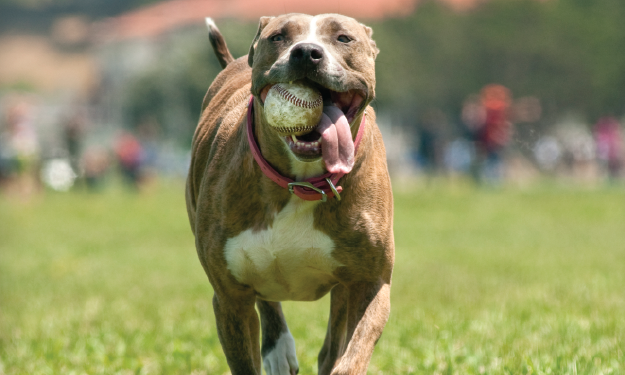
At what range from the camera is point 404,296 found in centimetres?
750

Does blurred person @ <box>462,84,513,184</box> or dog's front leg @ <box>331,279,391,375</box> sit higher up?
dog's front leg @ <box>331,279,391,375</box>

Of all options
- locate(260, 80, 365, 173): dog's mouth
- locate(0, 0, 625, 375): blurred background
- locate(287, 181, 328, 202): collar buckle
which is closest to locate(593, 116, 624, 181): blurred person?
locate(0, 0, 625, 375): blurred background

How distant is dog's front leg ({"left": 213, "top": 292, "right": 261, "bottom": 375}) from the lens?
3.96 meters

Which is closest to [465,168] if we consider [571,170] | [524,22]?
[571,170]

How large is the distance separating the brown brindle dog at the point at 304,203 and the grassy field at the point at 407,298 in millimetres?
1015

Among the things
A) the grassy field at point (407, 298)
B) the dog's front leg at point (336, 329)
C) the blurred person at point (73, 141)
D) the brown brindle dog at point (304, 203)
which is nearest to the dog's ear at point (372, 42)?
the brown brindle dog at point (304, 203)

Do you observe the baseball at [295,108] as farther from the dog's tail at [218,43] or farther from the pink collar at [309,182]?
the dog's tail at [218,43]

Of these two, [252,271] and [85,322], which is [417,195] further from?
[252,271]

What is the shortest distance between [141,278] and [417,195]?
29.6 feet

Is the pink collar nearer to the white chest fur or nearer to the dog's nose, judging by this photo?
the white chest fur

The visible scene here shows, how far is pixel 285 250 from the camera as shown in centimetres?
375

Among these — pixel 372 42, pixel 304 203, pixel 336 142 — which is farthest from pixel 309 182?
pixel 372 42

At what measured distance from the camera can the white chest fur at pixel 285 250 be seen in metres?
3.74

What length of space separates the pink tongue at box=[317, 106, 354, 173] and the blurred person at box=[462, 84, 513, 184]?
16.5 metres
